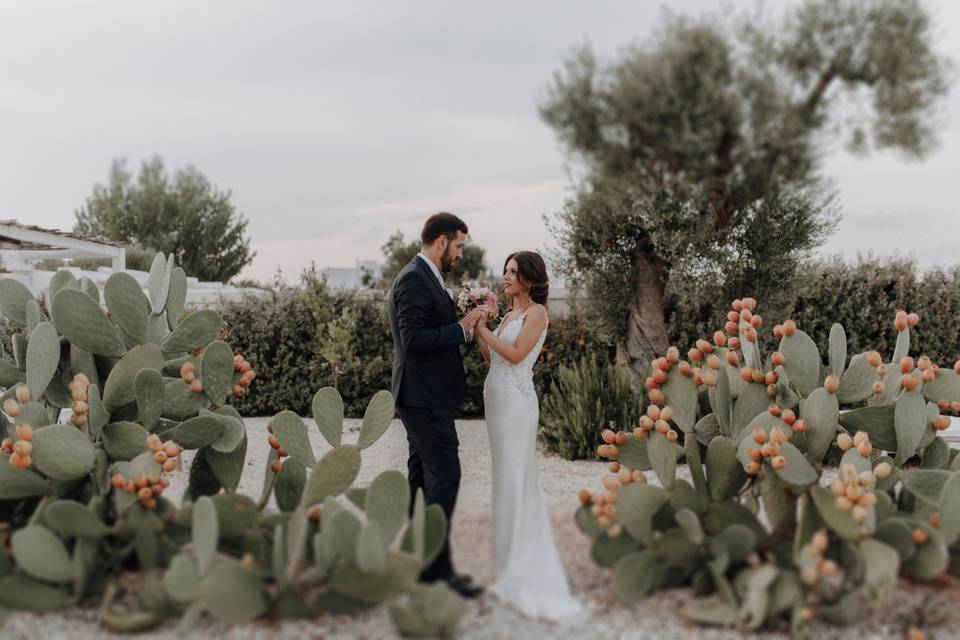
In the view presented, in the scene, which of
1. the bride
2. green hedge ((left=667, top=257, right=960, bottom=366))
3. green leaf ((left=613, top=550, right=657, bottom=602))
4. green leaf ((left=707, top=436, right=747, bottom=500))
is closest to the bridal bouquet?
the bride

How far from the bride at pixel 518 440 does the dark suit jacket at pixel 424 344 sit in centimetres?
21

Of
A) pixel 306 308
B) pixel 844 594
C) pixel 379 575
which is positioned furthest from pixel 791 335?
pixel 306 308

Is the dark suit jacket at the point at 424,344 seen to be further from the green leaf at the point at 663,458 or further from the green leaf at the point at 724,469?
the green leaf at the point at 724,469

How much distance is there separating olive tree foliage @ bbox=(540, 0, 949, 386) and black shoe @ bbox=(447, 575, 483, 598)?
4.78m

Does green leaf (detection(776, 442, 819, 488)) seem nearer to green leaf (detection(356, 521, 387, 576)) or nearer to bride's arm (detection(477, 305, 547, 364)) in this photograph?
bride's arm (detection(477, 305, 547, 364))

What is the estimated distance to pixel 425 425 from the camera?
13.2 feet

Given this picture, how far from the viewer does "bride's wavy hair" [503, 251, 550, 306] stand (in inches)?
168

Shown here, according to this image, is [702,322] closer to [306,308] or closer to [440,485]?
[306,308]

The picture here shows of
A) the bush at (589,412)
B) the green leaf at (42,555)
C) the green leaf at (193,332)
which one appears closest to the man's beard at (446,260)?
the green leaf at (193,332)

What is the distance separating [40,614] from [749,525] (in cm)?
290

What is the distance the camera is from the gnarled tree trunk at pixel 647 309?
854cm

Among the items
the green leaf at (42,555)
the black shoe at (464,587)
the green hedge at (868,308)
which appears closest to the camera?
the green leaf at (42,555)

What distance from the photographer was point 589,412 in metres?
7.45

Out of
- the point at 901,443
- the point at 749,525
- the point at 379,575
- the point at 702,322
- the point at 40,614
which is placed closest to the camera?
the point at 379,575
